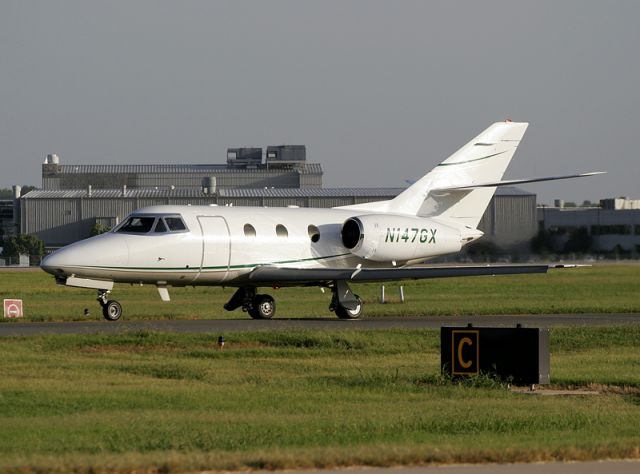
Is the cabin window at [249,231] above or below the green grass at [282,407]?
above

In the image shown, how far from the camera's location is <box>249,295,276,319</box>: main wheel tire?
3394 centimetres

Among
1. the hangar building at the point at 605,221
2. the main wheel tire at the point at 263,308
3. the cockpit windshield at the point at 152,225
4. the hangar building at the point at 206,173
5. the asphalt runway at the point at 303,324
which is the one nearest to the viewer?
the asphalt runway at the point at 303,324

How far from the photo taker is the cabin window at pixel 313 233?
3528 cm

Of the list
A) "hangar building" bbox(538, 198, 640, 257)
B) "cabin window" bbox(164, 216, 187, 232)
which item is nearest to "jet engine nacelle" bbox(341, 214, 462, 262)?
"cabin window" bbox(164, 216, 187, 232)

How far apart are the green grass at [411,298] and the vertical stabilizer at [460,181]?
3.00 meters

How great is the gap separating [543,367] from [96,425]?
22.5ft

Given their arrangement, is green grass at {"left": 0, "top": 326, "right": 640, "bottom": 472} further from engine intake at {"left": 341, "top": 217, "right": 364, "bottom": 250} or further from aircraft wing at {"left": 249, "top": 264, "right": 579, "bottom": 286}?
engine intake at {"left": 341, "top": 217, "right": 364, "bottom": 250}

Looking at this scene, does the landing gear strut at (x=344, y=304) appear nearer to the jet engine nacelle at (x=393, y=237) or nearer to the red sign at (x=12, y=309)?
the jet engine nacelle at (x=393, y=237)

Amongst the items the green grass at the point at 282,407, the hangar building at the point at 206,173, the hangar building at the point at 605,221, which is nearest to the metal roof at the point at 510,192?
the hangar building at the point at 605,221

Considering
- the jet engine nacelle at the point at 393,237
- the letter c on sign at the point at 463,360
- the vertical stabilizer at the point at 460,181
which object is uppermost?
the vertical stabilizer at the point at 460,181

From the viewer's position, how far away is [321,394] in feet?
56.5

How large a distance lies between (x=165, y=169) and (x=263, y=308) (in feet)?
291

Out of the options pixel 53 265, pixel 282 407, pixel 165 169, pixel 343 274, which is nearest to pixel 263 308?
pixel 343 274

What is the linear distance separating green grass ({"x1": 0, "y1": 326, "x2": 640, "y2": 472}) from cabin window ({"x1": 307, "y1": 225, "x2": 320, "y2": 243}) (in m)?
10.5
